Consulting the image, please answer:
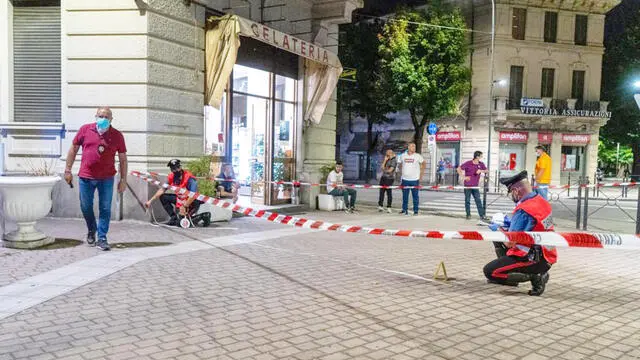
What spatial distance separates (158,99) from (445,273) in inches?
253

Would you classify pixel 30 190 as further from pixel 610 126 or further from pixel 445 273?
pixel 610 126

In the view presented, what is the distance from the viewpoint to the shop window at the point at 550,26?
32.8 metres

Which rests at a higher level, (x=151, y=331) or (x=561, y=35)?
(x=561, y=35)

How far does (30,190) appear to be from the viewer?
680 centimetres

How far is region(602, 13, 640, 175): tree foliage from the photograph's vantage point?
118ft

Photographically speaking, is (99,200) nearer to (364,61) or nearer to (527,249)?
(527,249)

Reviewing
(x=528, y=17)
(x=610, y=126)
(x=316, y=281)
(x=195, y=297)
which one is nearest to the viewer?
(x=195, y=297)

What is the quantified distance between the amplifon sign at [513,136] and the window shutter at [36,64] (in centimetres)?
2788

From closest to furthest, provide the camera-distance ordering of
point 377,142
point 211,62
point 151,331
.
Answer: point 151,331, point 211,62, point 377,142

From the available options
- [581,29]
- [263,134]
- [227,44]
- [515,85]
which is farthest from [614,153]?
[227,44]

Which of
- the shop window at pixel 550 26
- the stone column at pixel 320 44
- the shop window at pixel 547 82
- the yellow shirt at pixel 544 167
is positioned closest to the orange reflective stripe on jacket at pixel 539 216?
the yellow shirt at pixel 544 167

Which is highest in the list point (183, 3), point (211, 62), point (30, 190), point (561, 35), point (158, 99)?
point (561, 35)

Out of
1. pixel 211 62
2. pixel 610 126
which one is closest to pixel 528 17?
pixel 610 126

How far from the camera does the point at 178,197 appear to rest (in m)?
9.38
